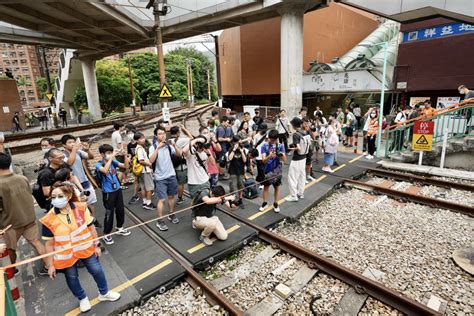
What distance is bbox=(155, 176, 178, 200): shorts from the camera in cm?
546

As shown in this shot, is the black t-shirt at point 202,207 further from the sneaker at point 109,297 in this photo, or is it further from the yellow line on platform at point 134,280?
the sneaker at point 109,297

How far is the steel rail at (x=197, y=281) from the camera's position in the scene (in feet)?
11.8

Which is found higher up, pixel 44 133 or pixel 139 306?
pixel 44 133

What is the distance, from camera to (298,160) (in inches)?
252

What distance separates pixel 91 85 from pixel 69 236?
29300mm

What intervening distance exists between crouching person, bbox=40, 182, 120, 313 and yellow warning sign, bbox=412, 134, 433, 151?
9.66m

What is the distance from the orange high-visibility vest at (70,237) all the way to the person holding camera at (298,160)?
4414 mm

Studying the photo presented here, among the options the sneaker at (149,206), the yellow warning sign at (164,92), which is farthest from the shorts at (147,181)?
the yellow warning sign at (164,92)

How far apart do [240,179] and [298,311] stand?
342 cm

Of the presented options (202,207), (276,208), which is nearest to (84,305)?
(202,207)

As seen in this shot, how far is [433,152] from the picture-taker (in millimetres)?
9320

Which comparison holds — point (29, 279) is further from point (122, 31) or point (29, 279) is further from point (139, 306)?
point (122, 31)

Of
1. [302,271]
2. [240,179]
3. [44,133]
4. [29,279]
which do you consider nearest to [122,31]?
[44,133]

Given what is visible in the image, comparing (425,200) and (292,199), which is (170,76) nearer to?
(292,199)
